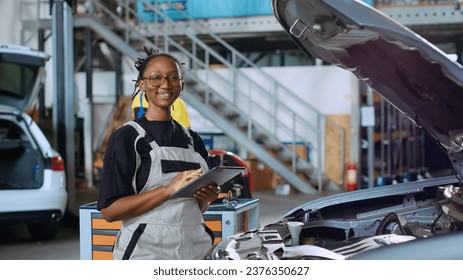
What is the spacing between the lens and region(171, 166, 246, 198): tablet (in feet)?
5.34

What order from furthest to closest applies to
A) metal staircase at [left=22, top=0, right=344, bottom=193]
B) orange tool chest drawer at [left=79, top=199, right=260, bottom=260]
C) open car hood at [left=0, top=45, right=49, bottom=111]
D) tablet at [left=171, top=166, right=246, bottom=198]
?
1. metal staircase at [left=22, top=0, right=344, bottom=193]
2. open car hood at [left=0, top=45, right=49, bottom=111]
3. orange tool chest drawer at [left=79, top=199, right=260, bottom=260]
4. tablet at [left=171, top=166, right=246, bottom=198]

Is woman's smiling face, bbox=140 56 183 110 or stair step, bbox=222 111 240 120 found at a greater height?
woman's smiling face, bbox=140 56 183 110

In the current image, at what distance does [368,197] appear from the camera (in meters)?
2.30

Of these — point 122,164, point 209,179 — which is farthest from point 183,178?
point 122,164

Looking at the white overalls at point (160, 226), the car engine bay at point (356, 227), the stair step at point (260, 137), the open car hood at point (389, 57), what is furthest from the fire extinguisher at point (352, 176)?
the white overalls at point (160, 226)

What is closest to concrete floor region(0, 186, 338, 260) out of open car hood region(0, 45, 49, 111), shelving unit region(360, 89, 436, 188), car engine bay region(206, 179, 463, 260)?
open car hood region(0, 45, 49, 111)

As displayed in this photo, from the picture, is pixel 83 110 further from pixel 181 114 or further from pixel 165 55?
pixel 165 55

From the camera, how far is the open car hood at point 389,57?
148 cm

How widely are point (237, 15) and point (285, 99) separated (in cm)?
146

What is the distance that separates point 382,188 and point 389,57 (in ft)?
2.51

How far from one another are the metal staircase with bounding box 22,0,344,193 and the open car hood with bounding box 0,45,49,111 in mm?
2987

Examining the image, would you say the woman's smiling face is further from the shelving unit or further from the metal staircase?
the shelving unit

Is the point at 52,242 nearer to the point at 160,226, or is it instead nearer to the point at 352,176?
the point at 160,226

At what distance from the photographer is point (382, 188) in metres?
2.35
